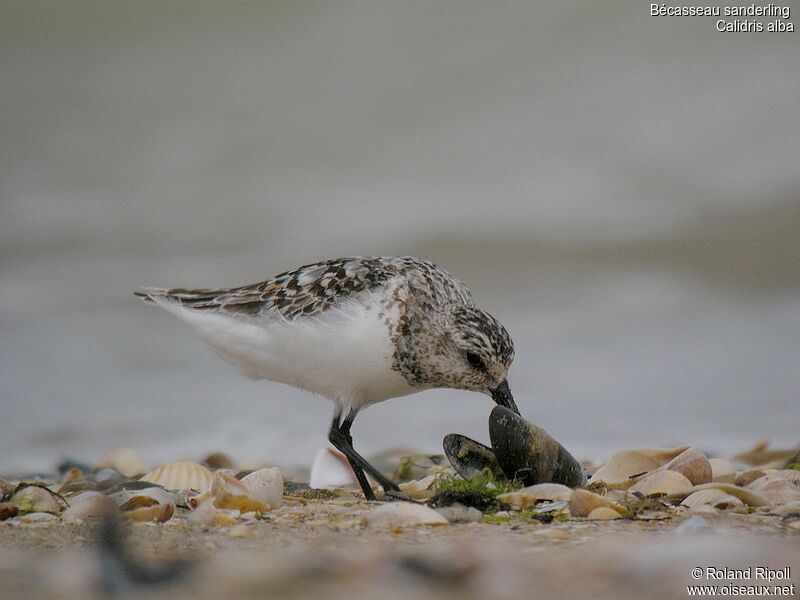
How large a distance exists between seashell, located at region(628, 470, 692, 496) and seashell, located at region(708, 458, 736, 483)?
44cm

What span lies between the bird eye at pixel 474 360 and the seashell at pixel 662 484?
36.0 inches

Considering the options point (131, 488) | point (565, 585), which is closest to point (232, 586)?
point (565, 585)

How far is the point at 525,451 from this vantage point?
15.2ft

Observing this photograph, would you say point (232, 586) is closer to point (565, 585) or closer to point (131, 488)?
point (565, 585)

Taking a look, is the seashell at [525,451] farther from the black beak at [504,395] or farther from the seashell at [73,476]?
the seashell at [73,476]

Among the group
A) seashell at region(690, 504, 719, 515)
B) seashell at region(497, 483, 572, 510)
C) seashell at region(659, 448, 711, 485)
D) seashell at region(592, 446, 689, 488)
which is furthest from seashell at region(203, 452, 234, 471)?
seashell at region(690, 504, 719, 515)

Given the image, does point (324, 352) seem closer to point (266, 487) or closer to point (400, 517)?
point (266, 487)

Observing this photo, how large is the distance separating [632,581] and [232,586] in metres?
1.13

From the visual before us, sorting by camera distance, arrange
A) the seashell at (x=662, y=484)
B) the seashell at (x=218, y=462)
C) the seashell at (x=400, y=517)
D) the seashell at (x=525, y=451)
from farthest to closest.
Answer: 1. the seashell at (x=218, y=462)
2. the seashell at (x=525, y=451)
3. the seashell at (x=662, y=484)
4. the seashell at (x=400, y=517)

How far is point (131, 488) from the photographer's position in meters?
4.64

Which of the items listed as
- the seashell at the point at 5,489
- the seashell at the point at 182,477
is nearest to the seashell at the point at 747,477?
the seashell at the point at 182,477

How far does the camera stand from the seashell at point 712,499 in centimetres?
413

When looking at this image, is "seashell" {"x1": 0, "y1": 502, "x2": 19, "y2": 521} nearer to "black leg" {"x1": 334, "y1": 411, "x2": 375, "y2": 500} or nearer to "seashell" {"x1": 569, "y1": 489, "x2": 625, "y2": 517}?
"black leg" {"x1": 334, "y1": 411, "x2": 375, "y2": 500}

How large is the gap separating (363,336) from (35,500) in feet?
5.31
